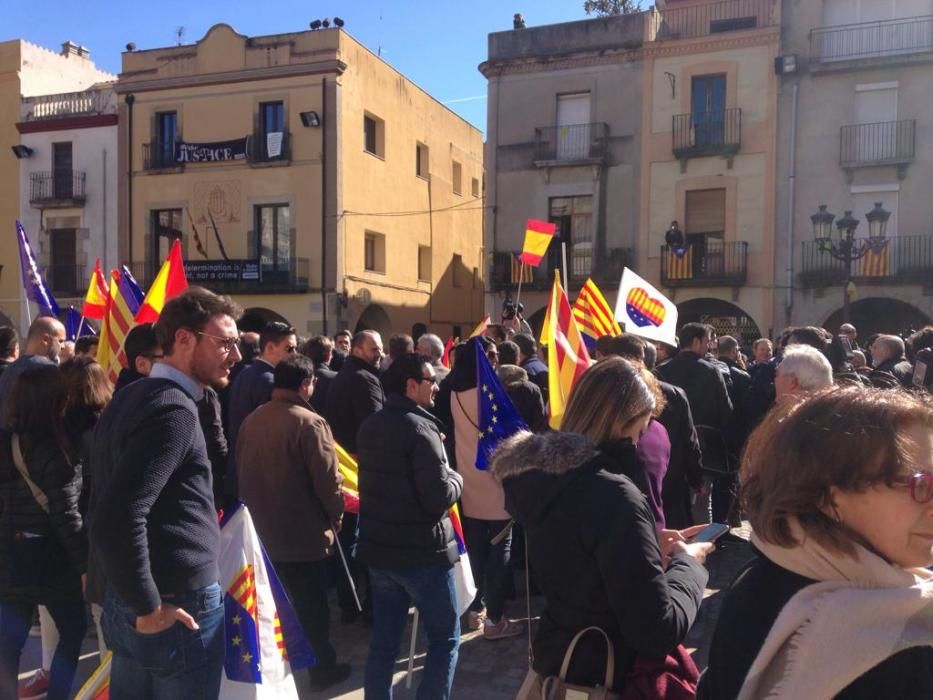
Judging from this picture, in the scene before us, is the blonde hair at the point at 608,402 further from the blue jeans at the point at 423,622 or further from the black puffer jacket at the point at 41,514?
the black puffer jacket at the point at 41,514

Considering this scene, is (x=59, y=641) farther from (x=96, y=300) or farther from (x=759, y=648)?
(x=96, y=300)

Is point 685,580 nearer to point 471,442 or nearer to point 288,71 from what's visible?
point 471,442

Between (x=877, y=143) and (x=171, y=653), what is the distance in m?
19.1

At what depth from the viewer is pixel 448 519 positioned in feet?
11.8

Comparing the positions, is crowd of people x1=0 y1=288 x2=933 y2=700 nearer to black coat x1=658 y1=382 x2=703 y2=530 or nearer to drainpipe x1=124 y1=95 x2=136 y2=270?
Answer: black coat x1=658 y1=382 x2=703 y2=530

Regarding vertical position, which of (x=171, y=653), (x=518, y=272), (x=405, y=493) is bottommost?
(x=171, y=653)

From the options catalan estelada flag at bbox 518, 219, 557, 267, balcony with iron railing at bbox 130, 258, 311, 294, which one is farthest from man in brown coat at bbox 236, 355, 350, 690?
balcony with iron railing at bbox 130, 258, 311, 294

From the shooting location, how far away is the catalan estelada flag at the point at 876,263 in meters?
17.5

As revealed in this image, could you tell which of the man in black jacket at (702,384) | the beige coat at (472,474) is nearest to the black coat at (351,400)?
the beige coat at (472,474)

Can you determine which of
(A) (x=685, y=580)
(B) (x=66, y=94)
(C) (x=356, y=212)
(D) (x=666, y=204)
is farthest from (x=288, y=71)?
(A) (x=685, y=580)

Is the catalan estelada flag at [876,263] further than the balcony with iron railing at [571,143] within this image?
No

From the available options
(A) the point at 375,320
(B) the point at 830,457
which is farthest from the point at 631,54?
(B) the point at 830,457

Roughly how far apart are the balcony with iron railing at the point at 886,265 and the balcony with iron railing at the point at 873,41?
13.3 ft

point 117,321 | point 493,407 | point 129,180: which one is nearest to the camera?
point 493,407
